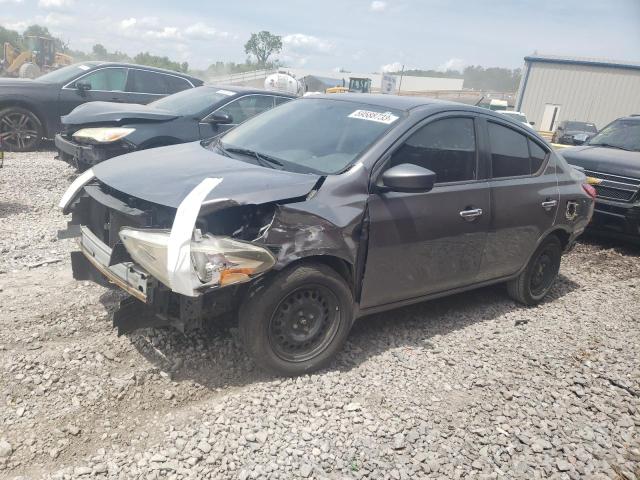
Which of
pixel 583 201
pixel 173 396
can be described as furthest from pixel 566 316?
pixel 173 396

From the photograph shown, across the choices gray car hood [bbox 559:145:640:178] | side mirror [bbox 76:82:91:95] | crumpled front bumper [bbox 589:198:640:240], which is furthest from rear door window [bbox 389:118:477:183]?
side mirror [bbox 76:82:91:95]

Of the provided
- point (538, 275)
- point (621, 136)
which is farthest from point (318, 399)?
point (621, 136)

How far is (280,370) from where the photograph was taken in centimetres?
322

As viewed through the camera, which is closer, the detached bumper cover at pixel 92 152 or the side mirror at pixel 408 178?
the side mirror at pixel 408 178

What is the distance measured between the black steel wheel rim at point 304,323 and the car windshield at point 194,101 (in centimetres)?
476

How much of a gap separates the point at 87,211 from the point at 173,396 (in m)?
1.58

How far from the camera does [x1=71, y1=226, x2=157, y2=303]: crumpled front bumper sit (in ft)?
9.51

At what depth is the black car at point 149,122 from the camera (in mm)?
6570

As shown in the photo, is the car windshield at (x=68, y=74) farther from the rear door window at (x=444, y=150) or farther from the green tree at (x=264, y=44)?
the green tree at (x=264, y=44)

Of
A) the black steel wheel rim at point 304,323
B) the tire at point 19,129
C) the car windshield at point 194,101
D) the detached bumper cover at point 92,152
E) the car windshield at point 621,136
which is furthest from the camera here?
the tire at point 19,129

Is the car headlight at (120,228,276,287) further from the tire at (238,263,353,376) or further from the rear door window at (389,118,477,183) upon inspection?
the rear door window at (389,118,477,183)

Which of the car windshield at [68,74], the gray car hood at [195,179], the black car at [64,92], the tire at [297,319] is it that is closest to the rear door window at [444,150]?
the gray car hood at [195,179]

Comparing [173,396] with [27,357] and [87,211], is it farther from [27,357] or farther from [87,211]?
[87,211]

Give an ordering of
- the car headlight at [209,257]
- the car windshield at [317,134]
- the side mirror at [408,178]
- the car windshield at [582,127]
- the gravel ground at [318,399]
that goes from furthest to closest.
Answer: the car windshield at [582,127] < the car windshield at [317,134] < the side mirror at [408,178] < the car headlight at [209,257] < the gravel ground at [318,399]
